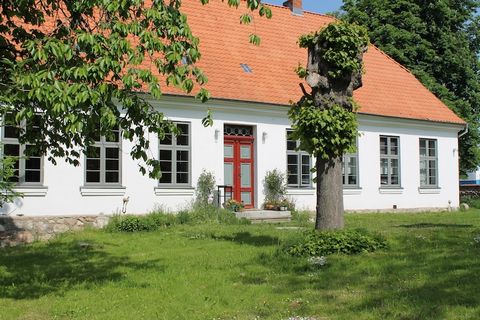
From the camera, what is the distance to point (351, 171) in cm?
2002

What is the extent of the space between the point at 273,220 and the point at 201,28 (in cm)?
703

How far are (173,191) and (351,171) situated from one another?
7.09 m

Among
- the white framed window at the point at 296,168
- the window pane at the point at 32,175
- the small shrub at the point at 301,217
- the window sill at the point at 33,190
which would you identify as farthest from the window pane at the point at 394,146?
the window pane at the point at 32,175

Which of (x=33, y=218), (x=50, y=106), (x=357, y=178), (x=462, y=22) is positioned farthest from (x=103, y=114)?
(x=462, y=22)

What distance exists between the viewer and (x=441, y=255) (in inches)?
329

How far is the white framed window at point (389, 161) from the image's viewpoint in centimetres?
2083

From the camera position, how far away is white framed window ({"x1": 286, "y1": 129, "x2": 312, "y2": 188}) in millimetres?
18391

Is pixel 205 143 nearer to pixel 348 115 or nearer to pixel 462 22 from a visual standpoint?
pixel 348 115

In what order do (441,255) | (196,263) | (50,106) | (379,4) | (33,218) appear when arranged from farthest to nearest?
(379,4)
(33,218)
(196,263)
(441,255)
(50,106)

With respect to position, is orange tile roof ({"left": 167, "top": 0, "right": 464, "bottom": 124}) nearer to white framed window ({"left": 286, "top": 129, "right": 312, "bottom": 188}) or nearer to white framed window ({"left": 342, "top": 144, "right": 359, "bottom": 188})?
white framed window ({"left": 286, "top": 129, "right": 312, "bottom": 188})

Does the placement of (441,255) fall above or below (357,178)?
below

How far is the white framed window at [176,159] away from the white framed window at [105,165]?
127 centimetres

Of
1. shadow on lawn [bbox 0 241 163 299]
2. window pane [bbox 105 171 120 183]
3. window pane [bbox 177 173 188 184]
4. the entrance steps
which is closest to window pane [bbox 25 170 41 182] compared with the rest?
window pane [bbox 105 171 120 183]

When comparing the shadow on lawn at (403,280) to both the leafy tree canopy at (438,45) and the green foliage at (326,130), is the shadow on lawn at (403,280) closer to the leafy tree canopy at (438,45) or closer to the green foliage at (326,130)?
the green foliage at (326,130)
